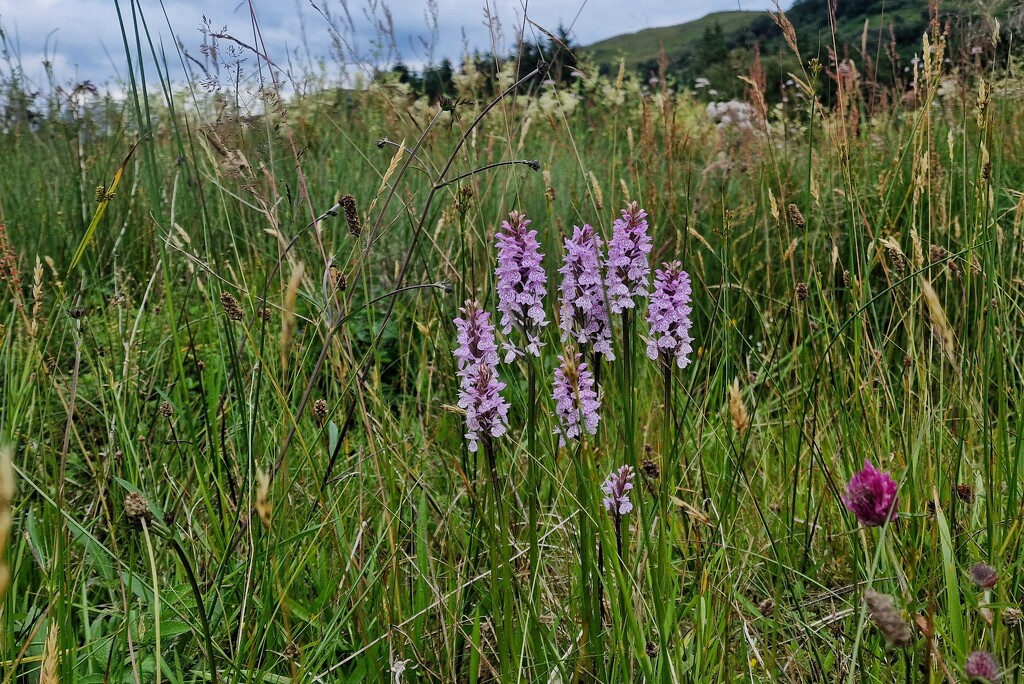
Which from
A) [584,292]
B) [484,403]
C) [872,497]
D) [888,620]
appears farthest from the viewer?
[584,292]

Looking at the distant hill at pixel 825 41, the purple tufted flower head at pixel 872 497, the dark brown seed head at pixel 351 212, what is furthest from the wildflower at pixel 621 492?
the distant hill at pixel 825 41

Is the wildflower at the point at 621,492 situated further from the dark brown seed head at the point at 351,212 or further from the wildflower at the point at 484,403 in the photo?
the dark brown seed head at the point at 351,212

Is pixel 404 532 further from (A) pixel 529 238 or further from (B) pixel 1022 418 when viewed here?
(B) pixel 1022 418

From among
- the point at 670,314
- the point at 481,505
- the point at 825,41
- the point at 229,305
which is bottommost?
the point at 481,505

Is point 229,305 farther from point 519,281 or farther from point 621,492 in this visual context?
point 621,492

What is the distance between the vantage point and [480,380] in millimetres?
1245

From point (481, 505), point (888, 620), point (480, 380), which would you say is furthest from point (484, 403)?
point (888, 620)

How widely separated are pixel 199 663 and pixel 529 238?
3.50 feet

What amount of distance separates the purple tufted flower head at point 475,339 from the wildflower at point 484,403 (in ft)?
0.05

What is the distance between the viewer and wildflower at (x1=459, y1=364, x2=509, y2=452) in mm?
1232

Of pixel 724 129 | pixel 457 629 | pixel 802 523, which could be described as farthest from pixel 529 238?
pixel 724 129

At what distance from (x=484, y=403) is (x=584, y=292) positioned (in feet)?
0.93

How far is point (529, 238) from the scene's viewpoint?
1.31m

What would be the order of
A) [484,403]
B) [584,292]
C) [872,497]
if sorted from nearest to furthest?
[872,497]
[484,403]
[584,292]
